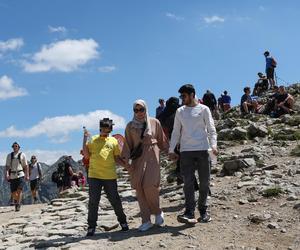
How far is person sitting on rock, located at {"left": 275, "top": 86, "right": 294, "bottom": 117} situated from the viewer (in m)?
22.6

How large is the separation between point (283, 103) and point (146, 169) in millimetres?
15162

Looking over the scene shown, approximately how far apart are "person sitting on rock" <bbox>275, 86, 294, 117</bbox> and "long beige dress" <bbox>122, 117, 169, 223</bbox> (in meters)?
14.4

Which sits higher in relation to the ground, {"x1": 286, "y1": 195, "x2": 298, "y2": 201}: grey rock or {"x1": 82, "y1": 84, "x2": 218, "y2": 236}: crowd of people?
{"x1": 82, "y1": 84, "x2": 218, "y2": 236}: crowd of people

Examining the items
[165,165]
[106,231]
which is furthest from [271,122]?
[106,231]

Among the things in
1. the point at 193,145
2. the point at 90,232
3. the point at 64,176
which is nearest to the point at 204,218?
the point at 193,145

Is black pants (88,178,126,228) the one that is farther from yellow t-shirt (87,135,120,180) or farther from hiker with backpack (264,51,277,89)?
hiker with backpack (264,51,277,89)

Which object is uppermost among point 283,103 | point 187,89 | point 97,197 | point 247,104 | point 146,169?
point 247,104

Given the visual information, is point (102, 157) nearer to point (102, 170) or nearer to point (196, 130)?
point (102, 170)

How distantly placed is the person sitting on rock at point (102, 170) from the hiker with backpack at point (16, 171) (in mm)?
7900

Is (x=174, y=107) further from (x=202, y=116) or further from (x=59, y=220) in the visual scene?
(x=59, y=220)

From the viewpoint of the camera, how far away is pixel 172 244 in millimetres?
8203

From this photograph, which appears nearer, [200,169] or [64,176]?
[200,169]

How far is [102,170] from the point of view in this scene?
949cm

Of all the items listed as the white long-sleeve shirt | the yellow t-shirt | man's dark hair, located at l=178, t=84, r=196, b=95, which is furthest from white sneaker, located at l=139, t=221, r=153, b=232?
man's dark hair, located at l=178, t=84, r=196, b=95
